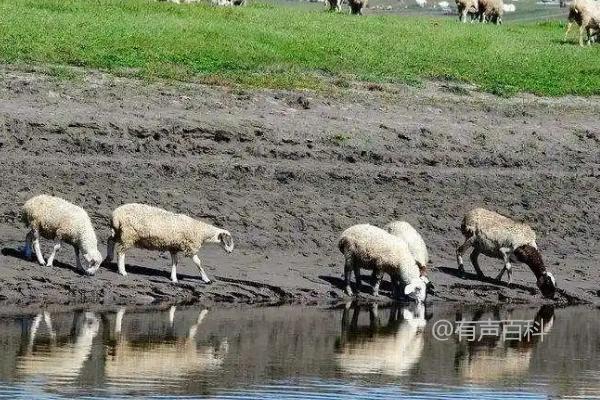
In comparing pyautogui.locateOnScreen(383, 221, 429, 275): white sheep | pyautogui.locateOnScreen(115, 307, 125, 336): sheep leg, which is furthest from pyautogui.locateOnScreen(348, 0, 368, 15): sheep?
pyautogui.locateOnScreen(115, 307, 125, 336): sheep leg

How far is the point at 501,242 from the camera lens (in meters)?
21.9

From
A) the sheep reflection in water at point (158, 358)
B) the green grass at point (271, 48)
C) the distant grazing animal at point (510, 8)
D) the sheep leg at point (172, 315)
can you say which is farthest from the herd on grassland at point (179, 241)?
the distant grazing animal at point (510, 8)

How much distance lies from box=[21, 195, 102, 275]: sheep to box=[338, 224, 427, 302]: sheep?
296 centimetres

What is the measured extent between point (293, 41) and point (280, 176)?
7833 mm

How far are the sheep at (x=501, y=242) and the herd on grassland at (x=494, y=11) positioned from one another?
47.3 ft

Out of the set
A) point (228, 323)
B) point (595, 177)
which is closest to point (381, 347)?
point (228, 323)

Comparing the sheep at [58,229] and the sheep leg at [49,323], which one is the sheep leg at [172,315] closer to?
the sheep at [58,229]

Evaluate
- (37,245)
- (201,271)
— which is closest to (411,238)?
(201,271)

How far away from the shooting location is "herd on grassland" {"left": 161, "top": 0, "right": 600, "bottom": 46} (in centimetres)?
3659

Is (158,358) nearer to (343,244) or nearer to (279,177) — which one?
(343,244)

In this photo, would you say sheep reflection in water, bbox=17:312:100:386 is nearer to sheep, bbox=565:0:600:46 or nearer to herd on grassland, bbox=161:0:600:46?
herd on grassland, bbox=161:0:600:46

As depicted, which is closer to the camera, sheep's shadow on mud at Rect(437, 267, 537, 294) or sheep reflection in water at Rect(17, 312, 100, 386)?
sheep reflection in water at Rect(17, 312, 100, 386)

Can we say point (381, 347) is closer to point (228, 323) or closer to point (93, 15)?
point (228, 323)

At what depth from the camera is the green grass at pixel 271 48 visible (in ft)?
92.4
